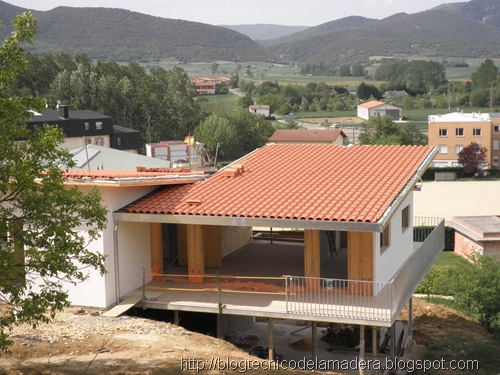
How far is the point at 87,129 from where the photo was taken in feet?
230

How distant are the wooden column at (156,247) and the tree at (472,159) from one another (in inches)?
2772

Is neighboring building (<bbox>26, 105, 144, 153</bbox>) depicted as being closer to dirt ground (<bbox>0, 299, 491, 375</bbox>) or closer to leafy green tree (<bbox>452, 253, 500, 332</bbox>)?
leafy green tree (<bbox>452, 253, 500, 332</bbox>)

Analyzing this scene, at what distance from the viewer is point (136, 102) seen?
319 feet

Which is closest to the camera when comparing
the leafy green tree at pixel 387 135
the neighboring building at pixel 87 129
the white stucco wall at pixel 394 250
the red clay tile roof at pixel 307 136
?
the white stucco wall at pixel 394 250

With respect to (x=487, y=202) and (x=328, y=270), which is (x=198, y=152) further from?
(x=328, y=270)

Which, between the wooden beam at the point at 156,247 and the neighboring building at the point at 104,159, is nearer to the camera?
the wooden beam at the point at 156,247

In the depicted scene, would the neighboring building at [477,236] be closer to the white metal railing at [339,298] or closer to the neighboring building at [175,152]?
the neighboring building at [175,152]

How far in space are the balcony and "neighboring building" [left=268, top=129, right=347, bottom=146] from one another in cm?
7087

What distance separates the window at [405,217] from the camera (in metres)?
22.6

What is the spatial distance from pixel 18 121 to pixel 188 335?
22.5 feet

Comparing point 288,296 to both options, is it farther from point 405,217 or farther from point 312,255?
point 405,217

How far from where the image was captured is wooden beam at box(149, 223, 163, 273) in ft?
66.1

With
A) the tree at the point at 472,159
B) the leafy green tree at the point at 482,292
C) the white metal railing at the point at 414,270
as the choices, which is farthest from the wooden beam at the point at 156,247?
the tree at the point at 472,159

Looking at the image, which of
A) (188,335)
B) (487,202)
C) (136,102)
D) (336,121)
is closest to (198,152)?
(487,202)
